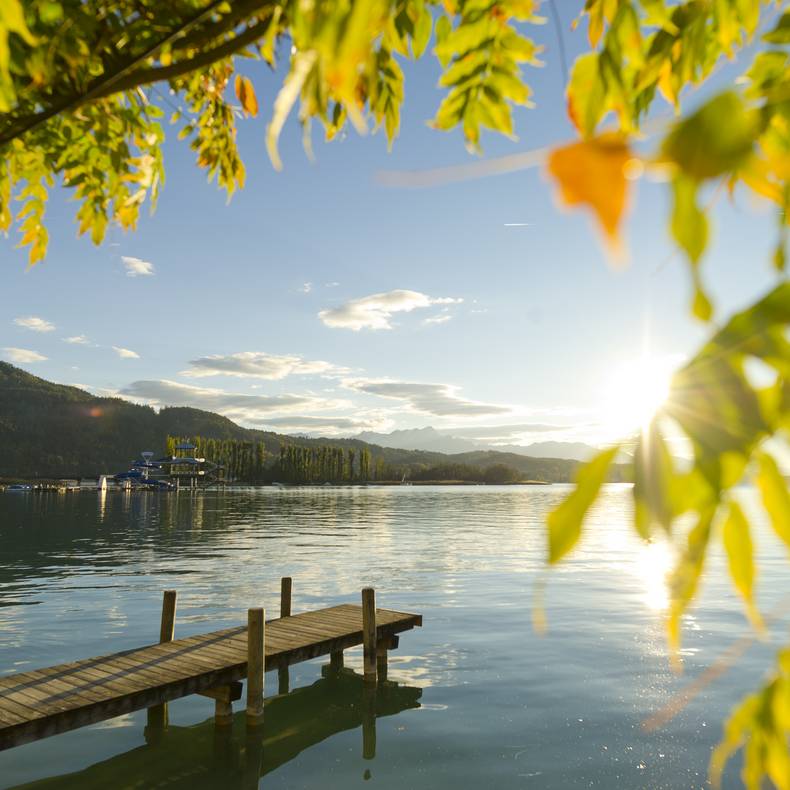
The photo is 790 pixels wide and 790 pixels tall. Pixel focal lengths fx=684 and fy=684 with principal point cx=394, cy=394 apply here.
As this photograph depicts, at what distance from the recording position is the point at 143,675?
11938mm

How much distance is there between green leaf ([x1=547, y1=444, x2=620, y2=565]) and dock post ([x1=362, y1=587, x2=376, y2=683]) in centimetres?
1529

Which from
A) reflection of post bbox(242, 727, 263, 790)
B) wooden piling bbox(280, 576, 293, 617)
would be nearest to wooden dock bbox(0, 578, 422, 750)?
reflection of post bbox(242, 727, 263, 790)

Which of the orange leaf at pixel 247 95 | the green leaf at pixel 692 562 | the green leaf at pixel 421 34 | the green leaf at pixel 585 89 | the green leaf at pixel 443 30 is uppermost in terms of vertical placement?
the orange leaf at pixel 247 95

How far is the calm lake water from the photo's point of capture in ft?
41.3

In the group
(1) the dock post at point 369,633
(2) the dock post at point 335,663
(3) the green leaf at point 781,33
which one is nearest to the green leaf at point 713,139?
(3) the green leaf at point 781,33

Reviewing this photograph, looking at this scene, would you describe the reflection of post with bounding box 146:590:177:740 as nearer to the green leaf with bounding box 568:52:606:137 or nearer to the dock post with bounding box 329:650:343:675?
the dock post with bounding box 329:650:343:675

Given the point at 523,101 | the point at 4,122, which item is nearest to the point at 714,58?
the point at 523,101

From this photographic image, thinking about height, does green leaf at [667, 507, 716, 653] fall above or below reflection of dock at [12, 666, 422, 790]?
above

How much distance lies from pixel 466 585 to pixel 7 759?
22182mm

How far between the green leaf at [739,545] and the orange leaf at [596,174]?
501 mm

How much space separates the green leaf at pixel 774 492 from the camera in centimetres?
99

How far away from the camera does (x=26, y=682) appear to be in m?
11.4

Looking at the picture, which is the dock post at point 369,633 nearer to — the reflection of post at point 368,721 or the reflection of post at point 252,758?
the reflection of post at point 368,721

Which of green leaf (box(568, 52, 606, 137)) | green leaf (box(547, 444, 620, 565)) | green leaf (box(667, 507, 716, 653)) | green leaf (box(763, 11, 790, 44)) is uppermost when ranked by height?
green leaf (box(763, 11, 790, 44))
